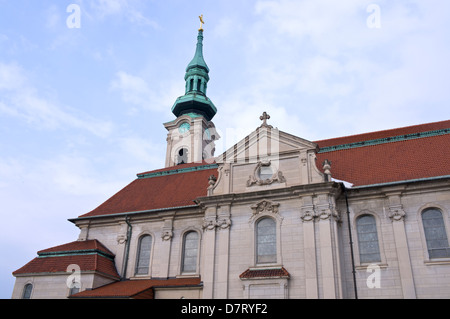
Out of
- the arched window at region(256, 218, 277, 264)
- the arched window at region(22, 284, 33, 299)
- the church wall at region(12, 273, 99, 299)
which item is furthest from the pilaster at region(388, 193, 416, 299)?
the arched window at region(22, 284, 33, 299)

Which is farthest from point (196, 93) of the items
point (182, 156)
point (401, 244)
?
point (401, 244)

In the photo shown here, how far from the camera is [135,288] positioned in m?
24.8

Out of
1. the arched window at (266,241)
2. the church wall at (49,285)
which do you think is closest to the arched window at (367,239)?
the arched window at (266,241)

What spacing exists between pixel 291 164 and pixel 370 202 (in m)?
4.96

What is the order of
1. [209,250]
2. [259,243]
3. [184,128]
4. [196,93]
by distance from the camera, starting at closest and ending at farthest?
[259,243], [209,250], [184,128], [196,93]

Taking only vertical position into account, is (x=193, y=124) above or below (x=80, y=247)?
above

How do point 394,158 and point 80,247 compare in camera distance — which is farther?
point 80,247

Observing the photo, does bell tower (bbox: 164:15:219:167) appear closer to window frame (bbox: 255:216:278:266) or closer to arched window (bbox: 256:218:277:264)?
window frame (bbox: 255:216:278:266)

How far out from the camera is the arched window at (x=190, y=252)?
26517 mm

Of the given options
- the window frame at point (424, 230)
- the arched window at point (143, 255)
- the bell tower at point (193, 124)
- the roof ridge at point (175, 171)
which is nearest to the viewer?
the window frame at point (424, 230)

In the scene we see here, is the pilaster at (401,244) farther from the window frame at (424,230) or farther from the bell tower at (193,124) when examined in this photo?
the bell tower at (193,124)

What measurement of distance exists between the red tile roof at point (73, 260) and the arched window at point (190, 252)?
4.82 meters

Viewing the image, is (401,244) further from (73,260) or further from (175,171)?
(73,260)

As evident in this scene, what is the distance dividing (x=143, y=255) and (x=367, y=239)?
48.7 feet
